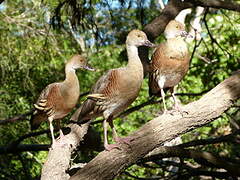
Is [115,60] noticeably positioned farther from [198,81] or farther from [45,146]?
[45,146]

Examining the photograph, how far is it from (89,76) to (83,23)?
4.64 m

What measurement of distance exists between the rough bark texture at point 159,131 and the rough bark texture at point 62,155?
0.44 meters

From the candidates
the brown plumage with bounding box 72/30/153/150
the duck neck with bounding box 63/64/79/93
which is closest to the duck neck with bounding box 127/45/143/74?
the brown plumage with bounding box 72/30/153/150

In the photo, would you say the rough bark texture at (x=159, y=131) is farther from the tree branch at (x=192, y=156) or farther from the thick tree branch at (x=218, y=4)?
the thick tree branch at (x=218, y=4)

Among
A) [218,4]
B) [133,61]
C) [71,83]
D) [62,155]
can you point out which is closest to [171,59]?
[133,61]

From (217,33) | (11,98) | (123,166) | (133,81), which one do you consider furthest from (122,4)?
(217,33)

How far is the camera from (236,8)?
4891mm

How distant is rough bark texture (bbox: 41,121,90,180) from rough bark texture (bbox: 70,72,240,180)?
1.44 ft

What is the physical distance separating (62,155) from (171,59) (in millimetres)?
1212

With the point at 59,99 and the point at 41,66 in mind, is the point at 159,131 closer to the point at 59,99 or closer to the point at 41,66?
the point at 59,99

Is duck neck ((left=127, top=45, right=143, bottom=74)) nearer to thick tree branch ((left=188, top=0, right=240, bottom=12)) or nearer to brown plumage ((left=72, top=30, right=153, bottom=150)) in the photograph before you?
brown plumage ((left=72, top=30, right=153, bottom=150))

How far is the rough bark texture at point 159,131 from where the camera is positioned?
2867 mm

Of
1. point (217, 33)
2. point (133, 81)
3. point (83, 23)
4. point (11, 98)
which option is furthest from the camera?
point (217, 33)

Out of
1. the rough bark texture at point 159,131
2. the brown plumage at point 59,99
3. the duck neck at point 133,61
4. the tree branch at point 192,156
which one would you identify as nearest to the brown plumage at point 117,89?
the duck neck at point 133,61
